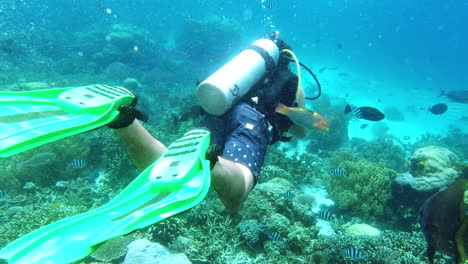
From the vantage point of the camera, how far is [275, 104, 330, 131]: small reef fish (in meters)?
3.80

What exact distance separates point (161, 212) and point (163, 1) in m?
54.3

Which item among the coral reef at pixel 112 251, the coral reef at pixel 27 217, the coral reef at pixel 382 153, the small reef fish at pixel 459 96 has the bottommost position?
the coral reef at pixel 27 217

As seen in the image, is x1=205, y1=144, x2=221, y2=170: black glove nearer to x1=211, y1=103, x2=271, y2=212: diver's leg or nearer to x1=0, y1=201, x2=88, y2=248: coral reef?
x1=211, y1=103, x2=271, y2=212: diver's leg

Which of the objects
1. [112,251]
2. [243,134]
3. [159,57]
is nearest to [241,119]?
[243,134]

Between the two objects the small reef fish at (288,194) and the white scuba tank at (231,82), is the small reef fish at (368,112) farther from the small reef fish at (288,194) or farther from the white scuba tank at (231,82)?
the white scuba tank at (231,82)

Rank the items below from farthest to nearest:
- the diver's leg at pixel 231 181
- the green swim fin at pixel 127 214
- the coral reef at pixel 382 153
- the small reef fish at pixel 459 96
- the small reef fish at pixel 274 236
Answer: the small reef fish at pixel 459 96 < the coral reef at pixel 382 153 < the small reef fish at pixel 274 236 < the diver's leg at pixel 231 181 < the green swim fin at pixel 127 214

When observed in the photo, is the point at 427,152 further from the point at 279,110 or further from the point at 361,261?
the point at 279,110

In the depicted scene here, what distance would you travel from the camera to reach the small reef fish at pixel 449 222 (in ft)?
9.57

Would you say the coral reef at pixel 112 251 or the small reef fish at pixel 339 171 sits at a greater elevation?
the small reef fish at pixel 339 171

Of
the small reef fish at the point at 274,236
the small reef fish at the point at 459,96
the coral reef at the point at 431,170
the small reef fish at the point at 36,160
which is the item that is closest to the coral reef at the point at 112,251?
the small reef fish at the point at 274,236

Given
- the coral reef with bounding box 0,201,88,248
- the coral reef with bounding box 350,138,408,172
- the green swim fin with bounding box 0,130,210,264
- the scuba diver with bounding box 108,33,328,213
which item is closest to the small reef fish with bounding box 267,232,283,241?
the scuba diver with bounding box 108,33,328,213

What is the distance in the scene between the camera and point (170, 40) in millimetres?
37062

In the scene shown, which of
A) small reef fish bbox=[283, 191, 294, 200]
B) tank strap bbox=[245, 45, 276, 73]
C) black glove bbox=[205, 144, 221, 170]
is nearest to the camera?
black glove bbox=[205, 144, 221, 170]

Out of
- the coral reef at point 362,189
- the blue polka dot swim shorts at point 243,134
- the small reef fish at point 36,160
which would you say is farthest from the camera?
the coral reef at point 362,189
